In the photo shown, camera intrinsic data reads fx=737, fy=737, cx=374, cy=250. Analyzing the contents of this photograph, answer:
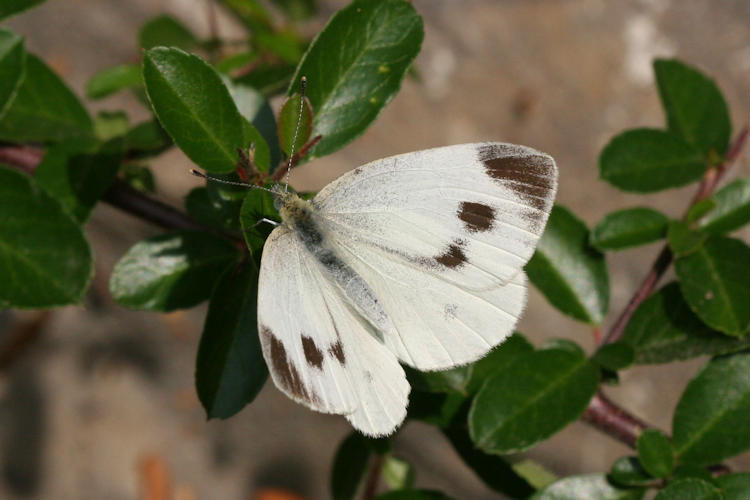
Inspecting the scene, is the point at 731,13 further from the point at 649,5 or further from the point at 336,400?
the point at 336,400

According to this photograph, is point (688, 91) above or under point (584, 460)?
above

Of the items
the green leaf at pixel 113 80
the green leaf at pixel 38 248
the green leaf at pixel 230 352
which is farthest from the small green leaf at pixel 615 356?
the green leaf at pixel 113 80

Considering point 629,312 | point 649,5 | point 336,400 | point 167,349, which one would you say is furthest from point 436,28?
point 336,400

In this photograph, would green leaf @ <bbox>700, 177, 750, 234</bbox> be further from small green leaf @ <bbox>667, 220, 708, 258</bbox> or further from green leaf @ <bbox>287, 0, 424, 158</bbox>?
green leaf @ <bbox>287, 0, 424, 158</bbox>

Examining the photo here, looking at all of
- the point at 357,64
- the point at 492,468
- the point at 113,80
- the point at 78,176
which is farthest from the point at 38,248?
the point at 492,468

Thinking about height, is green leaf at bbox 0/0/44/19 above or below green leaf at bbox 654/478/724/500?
above

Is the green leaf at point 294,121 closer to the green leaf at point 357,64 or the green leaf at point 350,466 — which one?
the green leaf at point 357,64

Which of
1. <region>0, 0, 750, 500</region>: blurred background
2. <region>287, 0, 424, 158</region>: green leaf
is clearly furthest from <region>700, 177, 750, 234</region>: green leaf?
<region>0, 0, 750, 500</region>: blurred background
